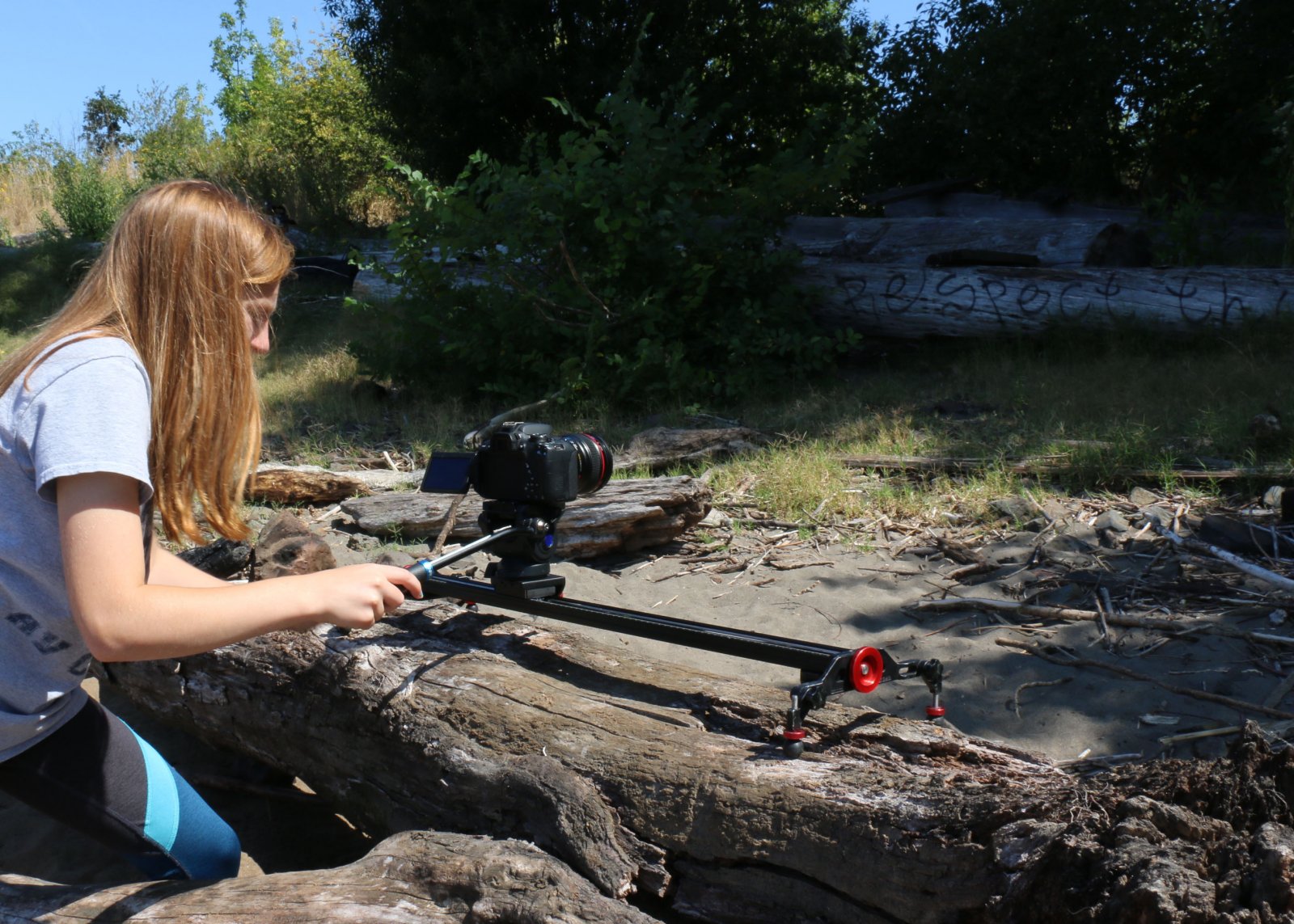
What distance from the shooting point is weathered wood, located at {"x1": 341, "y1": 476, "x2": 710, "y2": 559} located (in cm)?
441

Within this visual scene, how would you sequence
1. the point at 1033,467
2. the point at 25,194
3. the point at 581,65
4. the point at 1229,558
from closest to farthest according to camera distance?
the point at 1229,558 → the point at 1033,467 → the point at 581,65 → the point at 25,194

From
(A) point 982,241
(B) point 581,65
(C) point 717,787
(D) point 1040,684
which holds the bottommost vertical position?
(D) point 1040,684

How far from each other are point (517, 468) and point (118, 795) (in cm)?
102

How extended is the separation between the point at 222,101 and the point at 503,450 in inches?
1137

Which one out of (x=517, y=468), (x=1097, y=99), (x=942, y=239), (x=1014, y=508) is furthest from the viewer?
(x=1097, y=99)

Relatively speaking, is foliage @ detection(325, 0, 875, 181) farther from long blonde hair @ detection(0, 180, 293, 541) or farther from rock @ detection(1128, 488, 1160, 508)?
long blonde hair @ detection(0, 180, 293, 541)

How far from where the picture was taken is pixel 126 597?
145cm

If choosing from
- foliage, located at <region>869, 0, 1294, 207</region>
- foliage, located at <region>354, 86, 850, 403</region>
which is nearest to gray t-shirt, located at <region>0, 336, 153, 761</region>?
Result: foliage, located at <region>354, 86, 850, 403</region>

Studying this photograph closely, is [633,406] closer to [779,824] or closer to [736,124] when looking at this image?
[779,824]

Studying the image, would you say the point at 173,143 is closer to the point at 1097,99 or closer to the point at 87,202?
the point at 87,202

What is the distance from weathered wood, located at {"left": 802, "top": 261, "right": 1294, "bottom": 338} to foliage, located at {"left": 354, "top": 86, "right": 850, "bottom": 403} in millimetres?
681

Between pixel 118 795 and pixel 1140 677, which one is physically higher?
pixel 118 795

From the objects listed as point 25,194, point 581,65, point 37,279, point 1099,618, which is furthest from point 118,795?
point 25,194

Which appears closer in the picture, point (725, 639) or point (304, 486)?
point (725, 639)
